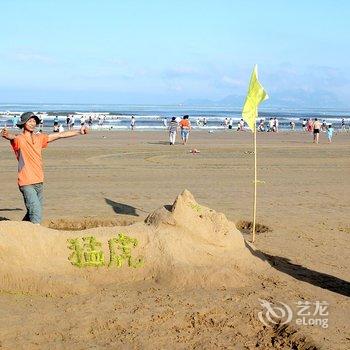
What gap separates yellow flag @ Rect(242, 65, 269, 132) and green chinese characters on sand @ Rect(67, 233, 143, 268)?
3340 millimetres

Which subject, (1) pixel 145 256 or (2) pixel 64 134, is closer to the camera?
(1) pixel 145 256

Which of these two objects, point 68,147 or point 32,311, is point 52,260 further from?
point 68,147

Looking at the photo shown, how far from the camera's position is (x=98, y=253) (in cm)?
660

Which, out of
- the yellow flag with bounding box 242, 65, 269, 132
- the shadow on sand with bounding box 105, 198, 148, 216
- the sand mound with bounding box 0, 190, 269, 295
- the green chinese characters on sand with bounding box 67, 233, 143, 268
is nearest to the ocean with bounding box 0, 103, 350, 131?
the shadow on sand with bounding box 105, 198, 148, 216

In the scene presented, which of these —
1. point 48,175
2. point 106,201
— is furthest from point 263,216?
point 48,175

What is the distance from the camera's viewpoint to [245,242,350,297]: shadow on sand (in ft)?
21.5

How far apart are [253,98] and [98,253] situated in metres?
3.76

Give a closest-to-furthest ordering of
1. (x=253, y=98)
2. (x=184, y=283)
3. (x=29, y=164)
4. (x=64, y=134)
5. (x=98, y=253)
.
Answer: (x=184, y=283)
(x=98, y=253)
(x=29, y=164)
(x=64, y=134)
(x=253, y=98)

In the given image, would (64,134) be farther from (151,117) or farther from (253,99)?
(151,117)

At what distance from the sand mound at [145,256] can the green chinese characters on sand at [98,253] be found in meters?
0.01

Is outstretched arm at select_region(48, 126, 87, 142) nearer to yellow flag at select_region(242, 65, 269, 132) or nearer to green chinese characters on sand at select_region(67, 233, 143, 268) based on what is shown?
green chinese characters on sand at select_region(67, 233, 143, 268)

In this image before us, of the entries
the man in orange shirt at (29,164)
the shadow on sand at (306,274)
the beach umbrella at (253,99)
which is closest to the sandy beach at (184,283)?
the shadow on sand at (306,274)

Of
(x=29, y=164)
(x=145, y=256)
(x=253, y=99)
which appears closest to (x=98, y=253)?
(x=145, y=256)

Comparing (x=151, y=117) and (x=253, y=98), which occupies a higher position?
(x=253, y=98)
